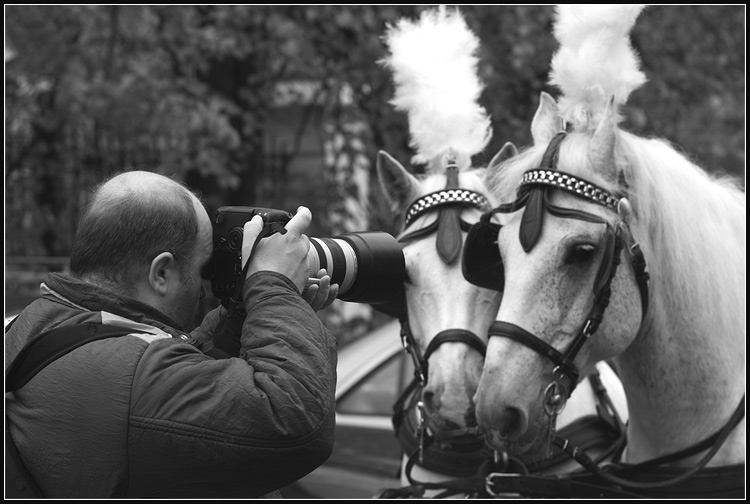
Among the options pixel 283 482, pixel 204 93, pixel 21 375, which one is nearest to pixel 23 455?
pixel 21 375

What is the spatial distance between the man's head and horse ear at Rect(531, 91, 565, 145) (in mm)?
1277

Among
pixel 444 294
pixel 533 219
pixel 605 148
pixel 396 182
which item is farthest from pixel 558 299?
pixel 396 182

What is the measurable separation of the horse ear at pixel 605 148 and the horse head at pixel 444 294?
1.87 feet

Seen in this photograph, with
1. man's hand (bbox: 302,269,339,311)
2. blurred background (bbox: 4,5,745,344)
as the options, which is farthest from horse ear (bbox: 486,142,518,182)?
blurred background (bbox: 4,5,745,344)

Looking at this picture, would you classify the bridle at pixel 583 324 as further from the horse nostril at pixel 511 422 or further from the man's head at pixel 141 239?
the man's head at pixel 141 239

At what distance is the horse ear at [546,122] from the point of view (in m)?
2.68

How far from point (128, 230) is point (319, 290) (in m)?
0.41

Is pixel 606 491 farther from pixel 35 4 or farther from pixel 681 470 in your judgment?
pixel 35 4

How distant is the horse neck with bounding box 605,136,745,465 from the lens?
2434 mm

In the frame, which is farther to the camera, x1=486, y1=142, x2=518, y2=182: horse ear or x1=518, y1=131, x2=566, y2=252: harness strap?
x1=486, y1=142, x2=518, y2=182: horse ear

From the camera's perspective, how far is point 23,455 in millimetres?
1625

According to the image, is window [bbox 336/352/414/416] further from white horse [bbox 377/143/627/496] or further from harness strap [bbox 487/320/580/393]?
harness strap [bbox 487/320/580/393]

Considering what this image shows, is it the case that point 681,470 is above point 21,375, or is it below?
below

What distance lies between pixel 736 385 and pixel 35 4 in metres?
5.76
